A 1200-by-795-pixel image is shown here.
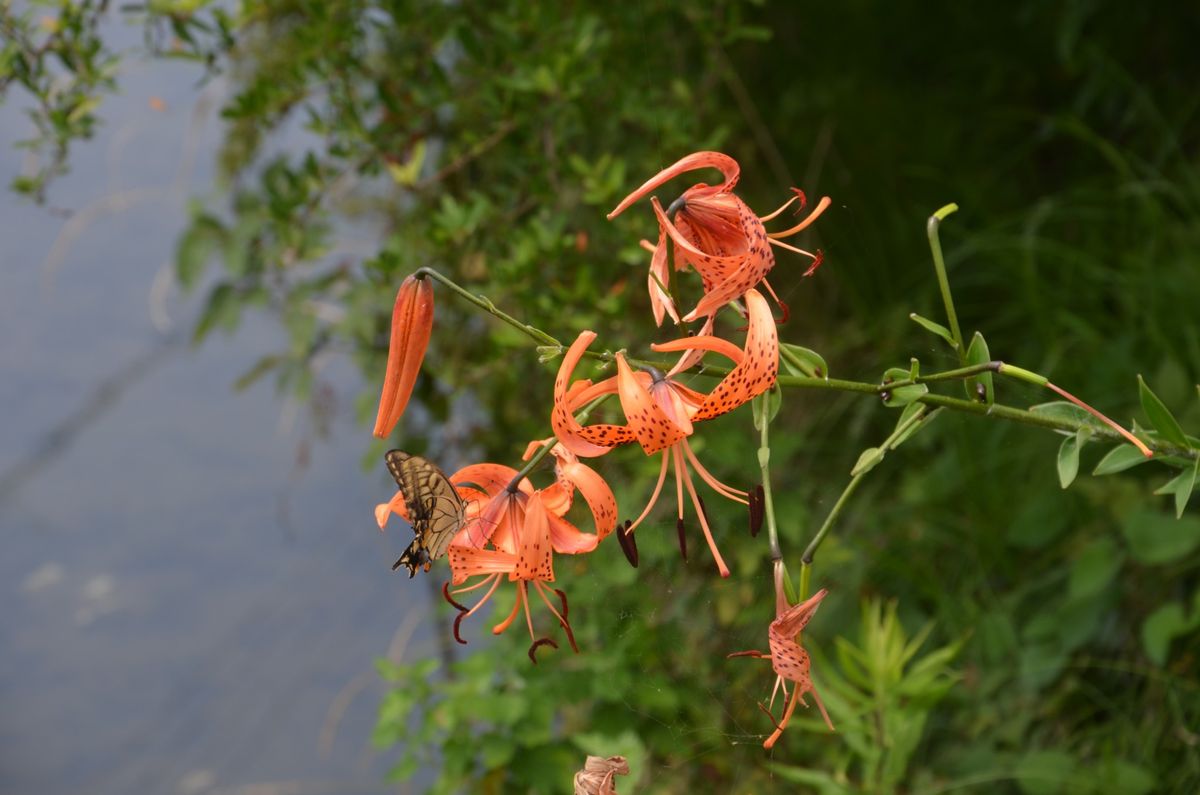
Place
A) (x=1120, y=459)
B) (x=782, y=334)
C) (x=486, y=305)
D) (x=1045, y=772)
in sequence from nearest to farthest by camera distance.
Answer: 1. (x=486, y=305)
2. (x=1120, y=459)
3. (x=1045, y=772)
4. (x=782, y=334)

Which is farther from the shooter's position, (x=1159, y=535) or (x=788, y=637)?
(x=1159, y=535)

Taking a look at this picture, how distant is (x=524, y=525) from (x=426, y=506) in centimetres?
5

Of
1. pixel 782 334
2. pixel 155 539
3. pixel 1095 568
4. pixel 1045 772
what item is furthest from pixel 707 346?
pixel 155 539

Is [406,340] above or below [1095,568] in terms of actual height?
above

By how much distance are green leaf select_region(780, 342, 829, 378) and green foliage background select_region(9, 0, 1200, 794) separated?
0.17m

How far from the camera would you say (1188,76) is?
191cm

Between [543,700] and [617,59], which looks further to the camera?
[617,59]

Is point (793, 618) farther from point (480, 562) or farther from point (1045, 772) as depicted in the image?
point (1045, 772)

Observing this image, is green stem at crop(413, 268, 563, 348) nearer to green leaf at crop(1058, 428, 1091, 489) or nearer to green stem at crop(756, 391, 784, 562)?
green stem at crop(756, 391, 784, 562)

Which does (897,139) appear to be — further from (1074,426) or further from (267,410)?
(1074,426)

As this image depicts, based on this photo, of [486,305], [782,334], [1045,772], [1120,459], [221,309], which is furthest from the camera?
[782,334]

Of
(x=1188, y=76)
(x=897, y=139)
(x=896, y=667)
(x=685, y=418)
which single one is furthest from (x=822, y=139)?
(x=685, y=418)

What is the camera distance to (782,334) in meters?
1.90

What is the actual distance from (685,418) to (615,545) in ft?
2.03
